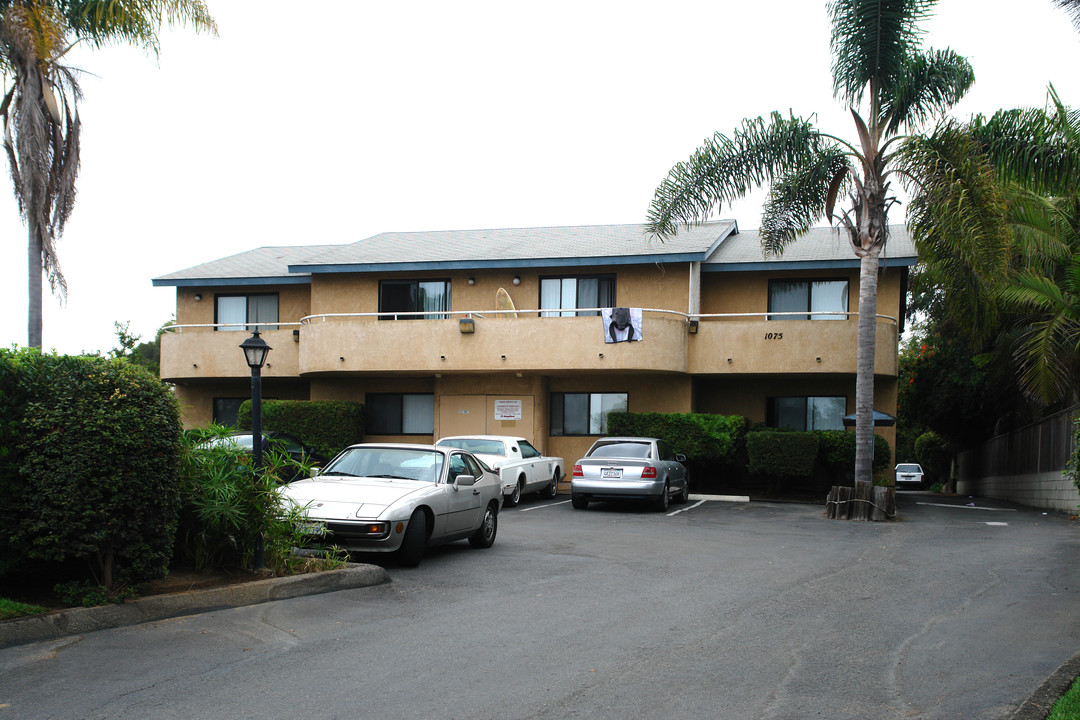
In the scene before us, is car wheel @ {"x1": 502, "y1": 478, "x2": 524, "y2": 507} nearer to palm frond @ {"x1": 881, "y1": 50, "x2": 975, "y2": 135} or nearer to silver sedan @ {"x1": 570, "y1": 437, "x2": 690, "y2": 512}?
silver sedan @ {"x1": 570, "y1": 437, "x2": 690, "y2": 512}

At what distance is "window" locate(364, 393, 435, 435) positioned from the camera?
2641 cm

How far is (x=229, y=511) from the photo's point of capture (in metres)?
8.55

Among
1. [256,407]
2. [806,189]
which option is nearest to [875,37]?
[806,189]

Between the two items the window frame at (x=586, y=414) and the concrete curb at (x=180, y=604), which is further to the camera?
the window frame at (x=586, y=414)

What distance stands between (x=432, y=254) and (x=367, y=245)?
380cm

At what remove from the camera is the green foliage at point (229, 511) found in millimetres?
8531

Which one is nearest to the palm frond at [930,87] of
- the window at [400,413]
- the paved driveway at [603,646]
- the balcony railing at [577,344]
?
the balcony railing at [577,344]

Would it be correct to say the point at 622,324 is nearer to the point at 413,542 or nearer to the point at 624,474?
the point at 624,474

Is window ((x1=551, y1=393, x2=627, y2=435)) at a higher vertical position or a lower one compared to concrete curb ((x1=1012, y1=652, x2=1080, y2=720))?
higher

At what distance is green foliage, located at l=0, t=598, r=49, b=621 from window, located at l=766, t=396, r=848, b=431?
2086cm

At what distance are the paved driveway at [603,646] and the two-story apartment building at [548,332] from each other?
38.4 ft

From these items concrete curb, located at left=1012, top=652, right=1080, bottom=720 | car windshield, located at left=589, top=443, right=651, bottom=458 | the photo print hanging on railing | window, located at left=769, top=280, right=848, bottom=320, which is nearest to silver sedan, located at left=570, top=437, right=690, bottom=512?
car windshield, located at left=589, top=443, right=651, bottom=458

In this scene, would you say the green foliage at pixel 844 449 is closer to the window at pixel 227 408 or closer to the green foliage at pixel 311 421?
the green foliage at pixel 311 421

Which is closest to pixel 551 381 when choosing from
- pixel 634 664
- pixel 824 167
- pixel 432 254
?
pixel 432 254
